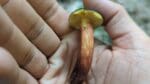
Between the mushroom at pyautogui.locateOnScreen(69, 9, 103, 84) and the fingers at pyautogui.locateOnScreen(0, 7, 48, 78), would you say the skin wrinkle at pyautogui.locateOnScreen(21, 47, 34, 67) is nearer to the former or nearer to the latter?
the fingers at pyautogui.locateOnScreen(0, 7, 48, 78)

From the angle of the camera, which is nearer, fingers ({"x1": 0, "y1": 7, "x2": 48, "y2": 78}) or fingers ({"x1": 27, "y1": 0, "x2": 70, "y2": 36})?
fingers ({"x1": 0, "y1": 7, "x2": 48, "y2": 78})

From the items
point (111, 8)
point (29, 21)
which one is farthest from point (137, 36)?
point (29, 21)

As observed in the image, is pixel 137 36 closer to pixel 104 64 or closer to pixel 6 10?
pixel 104 64

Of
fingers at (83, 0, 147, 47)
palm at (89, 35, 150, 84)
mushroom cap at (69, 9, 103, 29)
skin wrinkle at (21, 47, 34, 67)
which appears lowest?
palm at (89, 35, 150, 84)

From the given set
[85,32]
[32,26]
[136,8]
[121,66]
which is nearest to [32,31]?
[32,26]

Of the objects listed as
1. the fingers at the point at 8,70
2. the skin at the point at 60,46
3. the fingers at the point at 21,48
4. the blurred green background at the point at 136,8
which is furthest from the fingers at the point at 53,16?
the blurred green background at the point at 136,8

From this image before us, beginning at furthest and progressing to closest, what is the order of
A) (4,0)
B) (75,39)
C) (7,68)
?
(75,39) → (4,0) → (7,68)

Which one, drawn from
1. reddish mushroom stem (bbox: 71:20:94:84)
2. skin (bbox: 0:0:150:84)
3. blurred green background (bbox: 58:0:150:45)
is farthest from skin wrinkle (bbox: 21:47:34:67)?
blurred green background (bbox: 58:0:150:45)
